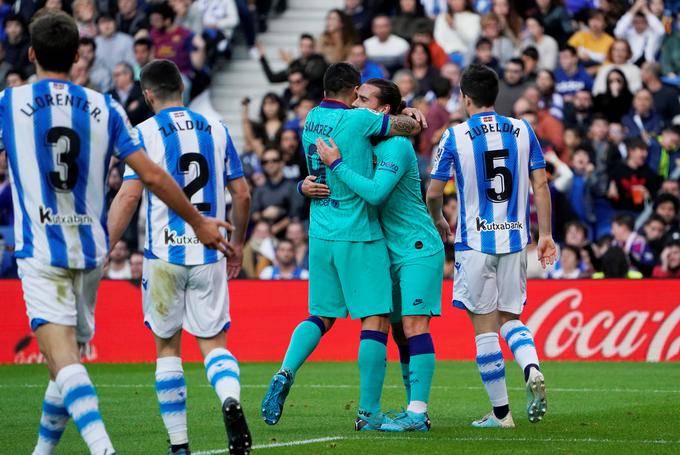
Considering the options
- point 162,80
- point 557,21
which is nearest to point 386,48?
point 557,21

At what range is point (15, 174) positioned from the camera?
6371mm

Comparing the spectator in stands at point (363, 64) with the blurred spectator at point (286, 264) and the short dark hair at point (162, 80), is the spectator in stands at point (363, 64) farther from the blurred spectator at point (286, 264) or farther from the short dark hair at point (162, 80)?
the short dark hair at point (162, 80)

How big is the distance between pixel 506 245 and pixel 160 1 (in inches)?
566

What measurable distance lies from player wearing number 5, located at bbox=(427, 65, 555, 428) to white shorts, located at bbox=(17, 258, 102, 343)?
10.9ft

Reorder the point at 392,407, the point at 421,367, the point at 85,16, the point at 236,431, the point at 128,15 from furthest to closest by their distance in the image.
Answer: the point at 128,15 → the point at 85,16 → the point at 392,407 → the point at 421,367 → the point at 236,431

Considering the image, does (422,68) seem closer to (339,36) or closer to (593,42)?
(339,36)

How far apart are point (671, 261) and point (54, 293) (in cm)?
1114

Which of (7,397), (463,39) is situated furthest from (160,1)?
(7,397)

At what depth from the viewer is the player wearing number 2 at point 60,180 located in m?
6.26

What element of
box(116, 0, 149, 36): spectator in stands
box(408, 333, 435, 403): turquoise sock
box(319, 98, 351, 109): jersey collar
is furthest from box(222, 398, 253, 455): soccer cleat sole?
box(116, 0, 149, 36): spectator in stands

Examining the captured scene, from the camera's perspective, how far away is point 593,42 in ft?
64.6

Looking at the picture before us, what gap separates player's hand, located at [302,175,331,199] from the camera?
8.77 metres

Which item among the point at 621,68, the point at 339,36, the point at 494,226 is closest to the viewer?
the point at 494,226

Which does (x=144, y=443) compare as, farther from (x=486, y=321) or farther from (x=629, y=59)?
(x=629, y=59)
